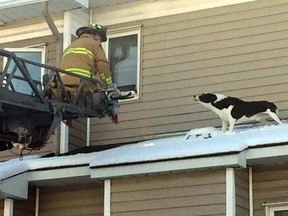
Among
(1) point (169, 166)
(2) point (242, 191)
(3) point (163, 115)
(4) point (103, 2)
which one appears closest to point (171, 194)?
(1) point (169, 166)

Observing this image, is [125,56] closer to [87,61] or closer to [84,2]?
[84,2]

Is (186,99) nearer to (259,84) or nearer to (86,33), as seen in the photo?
(259,84)

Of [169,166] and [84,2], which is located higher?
[84,2]

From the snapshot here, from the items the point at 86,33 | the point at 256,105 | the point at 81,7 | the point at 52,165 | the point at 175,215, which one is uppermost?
the point at 81,7

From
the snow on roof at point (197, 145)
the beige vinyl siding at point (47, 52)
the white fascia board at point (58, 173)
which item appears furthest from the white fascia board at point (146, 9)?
the white fascia board at point (58, 173)

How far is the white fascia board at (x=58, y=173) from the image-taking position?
12781mm

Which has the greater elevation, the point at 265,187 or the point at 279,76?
the point at 279,76

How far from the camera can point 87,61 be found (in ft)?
40.4

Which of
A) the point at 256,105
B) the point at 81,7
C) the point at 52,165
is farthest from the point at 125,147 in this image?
the point at 81,7

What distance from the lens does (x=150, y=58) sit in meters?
14.5

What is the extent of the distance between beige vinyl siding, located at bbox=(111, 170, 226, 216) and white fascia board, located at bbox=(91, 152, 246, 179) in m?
0.15

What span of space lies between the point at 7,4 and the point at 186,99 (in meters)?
3.24

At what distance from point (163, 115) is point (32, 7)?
273 cm

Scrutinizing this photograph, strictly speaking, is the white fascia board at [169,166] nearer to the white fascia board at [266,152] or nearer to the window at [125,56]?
the white fascia board at [266,152]
